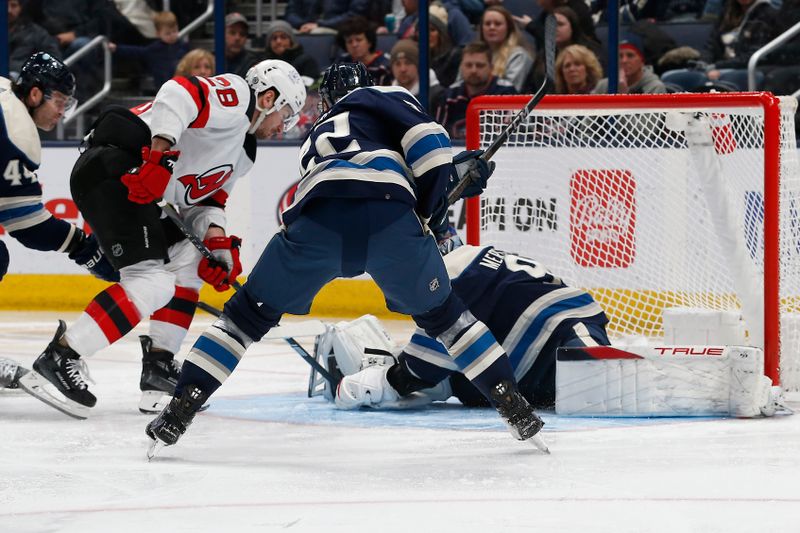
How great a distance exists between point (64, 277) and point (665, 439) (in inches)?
178

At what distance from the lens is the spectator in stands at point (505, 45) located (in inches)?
256

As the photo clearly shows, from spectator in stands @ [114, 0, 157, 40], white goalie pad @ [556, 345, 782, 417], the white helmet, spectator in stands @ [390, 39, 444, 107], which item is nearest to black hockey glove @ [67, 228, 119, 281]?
the white helmet

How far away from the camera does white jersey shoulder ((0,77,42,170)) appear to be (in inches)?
150

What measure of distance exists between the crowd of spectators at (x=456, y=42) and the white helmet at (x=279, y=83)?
8.03 feet

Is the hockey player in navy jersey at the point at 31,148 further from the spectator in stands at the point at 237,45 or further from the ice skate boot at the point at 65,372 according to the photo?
the spectator in stands at the point at 237,45

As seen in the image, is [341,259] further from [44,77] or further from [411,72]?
[411,72]

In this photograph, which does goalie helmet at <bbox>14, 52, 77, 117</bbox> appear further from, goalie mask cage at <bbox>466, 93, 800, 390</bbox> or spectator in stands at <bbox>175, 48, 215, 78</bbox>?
spectator in stands at <bbox>175, 48, 215, 78</bbox>

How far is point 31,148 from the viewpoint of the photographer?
385cm

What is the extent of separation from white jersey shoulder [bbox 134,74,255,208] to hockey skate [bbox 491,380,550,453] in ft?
3.69

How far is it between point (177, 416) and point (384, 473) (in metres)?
0.48

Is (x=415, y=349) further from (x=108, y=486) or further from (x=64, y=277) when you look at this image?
(x=64, y=277)

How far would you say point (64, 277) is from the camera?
23.5 ft

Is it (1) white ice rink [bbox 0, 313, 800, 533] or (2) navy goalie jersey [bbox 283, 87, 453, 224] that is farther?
(2) navy goalie jersey [bbox 283, 87, 453, 224]

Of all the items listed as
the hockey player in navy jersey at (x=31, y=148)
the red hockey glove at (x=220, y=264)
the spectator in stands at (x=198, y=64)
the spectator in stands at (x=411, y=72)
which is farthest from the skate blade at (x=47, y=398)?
the spectator in stands at (x=198, y=64)
